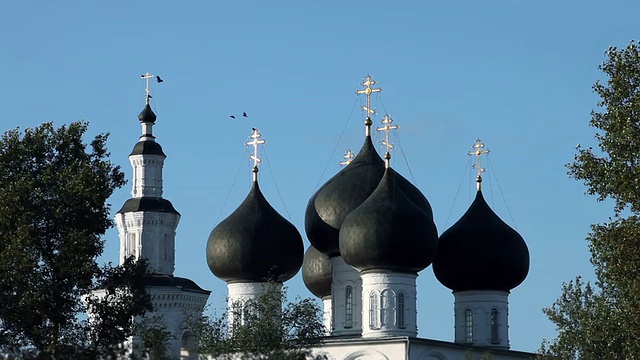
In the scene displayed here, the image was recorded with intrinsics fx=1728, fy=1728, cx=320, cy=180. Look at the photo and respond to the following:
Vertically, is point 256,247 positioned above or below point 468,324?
above

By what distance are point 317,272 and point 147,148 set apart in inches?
269

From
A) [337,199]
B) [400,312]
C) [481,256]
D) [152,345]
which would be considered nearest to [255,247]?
[337,199]

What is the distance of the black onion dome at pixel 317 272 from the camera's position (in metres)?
48.6

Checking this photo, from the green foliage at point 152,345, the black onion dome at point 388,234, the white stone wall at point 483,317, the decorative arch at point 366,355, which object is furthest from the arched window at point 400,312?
the green foliage at point 152,345

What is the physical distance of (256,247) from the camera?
46.6 metres

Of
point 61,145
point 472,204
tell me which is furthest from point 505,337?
point 61,145

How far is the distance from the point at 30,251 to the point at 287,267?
12222 millimetres

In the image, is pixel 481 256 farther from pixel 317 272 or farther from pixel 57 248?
pixel 57 248

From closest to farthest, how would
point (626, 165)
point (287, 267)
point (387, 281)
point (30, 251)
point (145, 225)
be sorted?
1. point (626, 165)
2. point (30, 251)
3. point (387, 281)
4. point (287, 267)
5. point (145, 225)

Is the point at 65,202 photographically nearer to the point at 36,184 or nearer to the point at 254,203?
the point at 36,184

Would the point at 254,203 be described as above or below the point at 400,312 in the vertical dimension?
above

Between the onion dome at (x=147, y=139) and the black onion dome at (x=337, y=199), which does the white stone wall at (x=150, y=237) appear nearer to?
the onion dome at (x=147, y=139)

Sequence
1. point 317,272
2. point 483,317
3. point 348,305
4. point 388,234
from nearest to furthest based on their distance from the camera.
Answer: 1. point 388,234
2. point 348,305
3. point 483,317
4. point 317,272

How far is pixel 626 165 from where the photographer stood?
1226 inches
